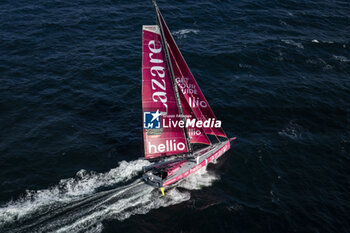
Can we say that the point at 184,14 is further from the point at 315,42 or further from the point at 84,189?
the point at 84,189

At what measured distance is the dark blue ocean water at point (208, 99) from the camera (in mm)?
32312

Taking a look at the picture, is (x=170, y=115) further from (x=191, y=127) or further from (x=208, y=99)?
(x=208, y=99)

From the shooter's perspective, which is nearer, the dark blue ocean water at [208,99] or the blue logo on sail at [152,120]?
the dark blue ocean water at [208,99]

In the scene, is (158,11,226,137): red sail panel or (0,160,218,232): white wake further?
(158,11,226,137): red sail panel

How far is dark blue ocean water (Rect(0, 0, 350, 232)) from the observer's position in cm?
3231

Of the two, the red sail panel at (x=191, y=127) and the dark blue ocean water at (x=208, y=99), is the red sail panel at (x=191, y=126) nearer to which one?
the red sail panel at (x=191, y=127)

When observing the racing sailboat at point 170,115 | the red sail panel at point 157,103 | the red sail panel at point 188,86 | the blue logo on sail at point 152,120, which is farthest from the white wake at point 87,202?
the red sail panel at point 188,86

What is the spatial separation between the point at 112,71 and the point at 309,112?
31.6 m

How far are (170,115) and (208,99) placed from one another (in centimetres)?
1557

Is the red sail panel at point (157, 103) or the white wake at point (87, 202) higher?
the red sail panel at point (157, 103)

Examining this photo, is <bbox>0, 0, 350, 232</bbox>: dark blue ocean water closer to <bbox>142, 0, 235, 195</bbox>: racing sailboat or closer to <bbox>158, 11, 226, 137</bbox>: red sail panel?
<bbox>142, 0, 235, 195</bbox>: racing sailboat

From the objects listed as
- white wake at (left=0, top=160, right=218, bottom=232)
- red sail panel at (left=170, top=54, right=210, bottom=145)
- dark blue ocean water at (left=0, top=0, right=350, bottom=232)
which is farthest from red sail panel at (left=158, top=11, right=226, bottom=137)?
white wake at (left=0, top=160, right=218, bottom=232)

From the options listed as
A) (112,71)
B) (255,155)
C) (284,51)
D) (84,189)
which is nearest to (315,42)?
(284,51)

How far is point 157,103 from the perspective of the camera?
3309 cm
